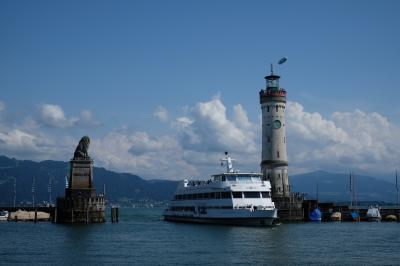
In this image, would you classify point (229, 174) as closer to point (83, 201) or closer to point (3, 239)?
point (83, 201)

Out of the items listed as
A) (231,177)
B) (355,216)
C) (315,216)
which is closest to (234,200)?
(231,177)

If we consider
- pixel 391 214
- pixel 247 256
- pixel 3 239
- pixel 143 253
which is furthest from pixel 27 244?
pixel 391 214

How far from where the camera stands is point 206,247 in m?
56.6

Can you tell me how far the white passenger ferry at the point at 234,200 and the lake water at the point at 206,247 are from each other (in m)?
2.17

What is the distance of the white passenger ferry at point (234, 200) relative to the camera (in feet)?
257

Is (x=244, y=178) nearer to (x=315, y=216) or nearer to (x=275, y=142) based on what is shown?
(x=275, y=142)

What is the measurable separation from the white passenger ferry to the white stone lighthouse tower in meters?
13.5

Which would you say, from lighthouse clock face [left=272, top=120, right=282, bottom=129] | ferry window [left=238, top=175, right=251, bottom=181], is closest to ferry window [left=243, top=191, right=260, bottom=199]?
ferry window [left=238, top=175, right=251, bottom=181]

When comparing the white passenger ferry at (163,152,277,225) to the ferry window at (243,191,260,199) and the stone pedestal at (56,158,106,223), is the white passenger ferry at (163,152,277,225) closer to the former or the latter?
the ferry window at (243,191,260,199)

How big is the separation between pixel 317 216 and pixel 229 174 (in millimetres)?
28000

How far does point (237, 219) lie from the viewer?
7912 centimetres

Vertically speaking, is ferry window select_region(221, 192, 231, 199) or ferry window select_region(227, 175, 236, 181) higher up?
ferry window select_region(227, 175, 236, 181)

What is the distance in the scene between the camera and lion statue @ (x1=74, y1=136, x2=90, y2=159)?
91125 millimetres

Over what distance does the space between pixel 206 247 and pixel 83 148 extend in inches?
1600
